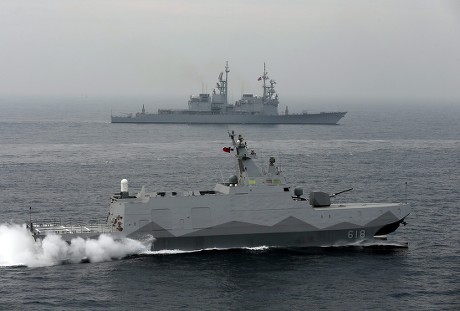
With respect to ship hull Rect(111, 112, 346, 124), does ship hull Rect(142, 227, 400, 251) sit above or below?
below

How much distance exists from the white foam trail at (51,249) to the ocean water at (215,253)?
0.05 meters

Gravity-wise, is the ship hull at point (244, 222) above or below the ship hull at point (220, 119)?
below

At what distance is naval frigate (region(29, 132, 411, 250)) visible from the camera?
3497 centimetres

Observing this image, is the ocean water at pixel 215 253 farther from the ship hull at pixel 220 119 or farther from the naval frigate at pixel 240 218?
the ship hull at pixel 220 119

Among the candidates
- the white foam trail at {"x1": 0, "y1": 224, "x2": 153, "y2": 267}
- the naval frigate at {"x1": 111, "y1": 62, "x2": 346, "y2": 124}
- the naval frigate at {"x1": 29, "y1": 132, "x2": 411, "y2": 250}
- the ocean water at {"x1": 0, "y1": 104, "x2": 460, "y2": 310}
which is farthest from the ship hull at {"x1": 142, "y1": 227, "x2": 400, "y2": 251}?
the naval frigate at {"x1": 111, "y1": 62, "x2": 346, "y2": 124}

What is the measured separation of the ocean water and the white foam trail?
2.1 inches

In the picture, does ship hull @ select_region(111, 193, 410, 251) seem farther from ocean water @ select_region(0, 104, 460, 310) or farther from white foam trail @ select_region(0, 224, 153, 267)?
white foam trail @ select_region(0, 224, 153, 267)

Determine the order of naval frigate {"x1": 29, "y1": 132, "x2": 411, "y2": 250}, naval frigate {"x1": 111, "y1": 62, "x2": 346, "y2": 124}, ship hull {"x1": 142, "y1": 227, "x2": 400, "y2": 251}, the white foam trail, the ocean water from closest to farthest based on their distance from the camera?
1. the ocean water
2. the white foam trail
3. naval frigate {"x1": 29, "y1": 132, "x2": 411, "y2": 250}
4. ship hull {"x1": 142, "y1": 227, "x2": 400, "y2": 251}
5. naval frigate {"x1": 111, "y1": 62, "x2": 346, "y2": 124}

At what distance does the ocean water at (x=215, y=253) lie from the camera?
2884 cm

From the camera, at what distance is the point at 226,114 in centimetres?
14600

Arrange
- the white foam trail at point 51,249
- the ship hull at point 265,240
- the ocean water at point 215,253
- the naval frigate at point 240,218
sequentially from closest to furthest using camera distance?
the ocean water at point 215,253, the white foam trail at point 51,249, the naval frigate at point 240,218, the ship hull at point 265,240

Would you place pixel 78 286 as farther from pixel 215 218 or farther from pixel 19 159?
pixel 19 159

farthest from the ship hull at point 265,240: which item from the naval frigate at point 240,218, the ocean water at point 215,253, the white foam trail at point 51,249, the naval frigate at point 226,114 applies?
the naval frigate at point 226,114

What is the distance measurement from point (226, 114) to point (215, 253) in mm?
111690
